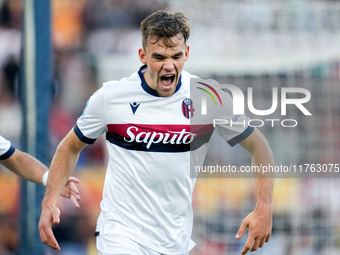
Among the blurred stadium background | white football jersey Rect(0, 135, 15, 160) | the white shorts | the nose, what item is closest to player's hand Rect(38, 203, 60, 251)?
the white shorts

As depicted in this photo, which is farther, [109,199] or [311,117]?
[311,117]

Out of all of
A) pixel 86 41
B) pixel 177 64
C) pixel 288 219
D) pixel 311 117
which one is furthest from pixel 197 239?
pixel 177 64

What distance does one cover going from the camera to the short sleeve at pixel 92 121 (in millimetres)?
3861

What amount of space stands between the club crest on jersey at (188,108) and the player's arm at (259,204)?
1.31 ft

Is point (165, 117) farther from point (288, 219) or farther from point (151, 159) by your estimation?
point (288, 219)

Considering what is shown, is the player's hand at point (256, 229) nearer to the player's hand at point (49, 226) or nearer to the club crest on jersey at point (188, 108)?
the club crest on jersey at point (188, 108)

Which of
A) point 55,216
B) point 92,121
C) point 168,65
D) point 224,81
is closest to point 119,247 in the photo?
point 55,216

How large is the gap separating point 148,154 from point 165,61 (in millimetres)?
603

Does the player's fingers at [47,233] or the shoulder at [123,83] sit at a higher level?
the shoulder at [123,83]

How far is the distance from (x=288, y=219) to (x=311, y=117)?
3.61 ft

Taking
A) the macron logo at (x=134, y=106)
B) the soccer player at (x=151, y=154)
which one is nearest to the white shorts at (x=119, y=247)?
the soccer player at (x=151, y=154)

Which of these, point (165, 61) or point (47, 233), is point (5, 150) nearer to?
point (47, 233)

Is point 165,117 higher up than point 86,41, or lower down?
lower down

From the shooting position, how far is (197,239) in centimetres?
584
